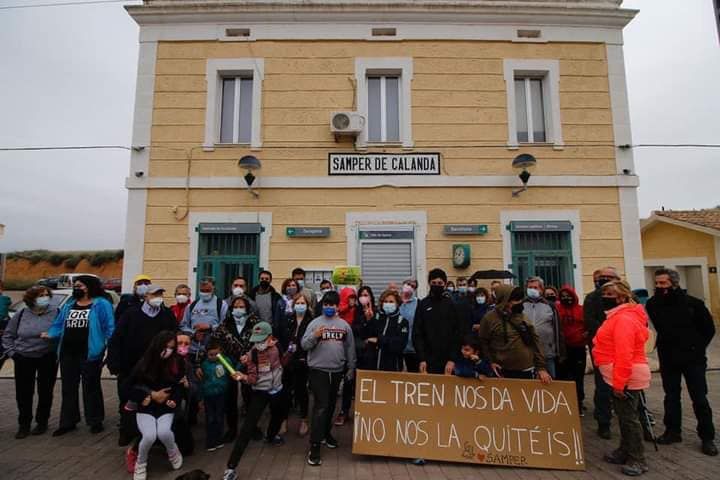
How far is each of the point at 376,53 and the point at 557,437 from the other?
8266mm

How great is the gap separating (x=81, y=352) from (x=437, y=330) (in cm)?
479

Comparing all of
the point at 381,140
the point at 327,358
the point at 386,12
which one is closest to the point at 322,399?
the point at 327,358

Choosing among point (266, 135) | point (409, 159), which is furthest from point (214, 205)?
point (409, 159)

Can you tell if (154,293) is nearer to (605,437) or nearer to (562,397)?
(562,397)

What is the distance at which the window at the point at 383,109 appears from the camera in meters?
8.77

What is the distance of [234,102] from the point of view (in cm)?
891

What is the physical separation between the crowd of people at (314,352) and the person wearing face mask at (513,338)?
0.04 ft

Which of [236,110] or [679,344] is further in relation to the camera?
[236,110]

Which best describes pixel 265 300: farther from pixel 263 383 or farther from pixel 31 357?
pixel 31 357

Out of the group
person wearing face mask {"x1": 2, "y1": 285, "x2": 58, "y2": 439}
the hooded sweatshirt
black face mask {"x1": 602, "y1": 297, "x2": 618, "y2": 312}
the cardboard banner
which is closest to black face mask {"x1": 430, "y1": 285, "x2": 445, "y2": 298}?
the hooded sweatshirt

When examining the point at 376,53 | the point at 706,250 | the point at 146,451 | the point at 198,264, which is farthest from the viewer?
the point at 706,250

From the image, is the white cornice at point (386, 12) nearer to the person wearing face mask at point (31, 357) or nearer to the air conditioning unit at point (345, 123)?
the air conditioning unit at point (345, 123)

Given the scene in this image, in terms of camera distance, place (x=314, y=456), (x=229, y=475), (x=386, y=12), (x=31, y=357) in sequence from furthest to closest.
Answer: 1. (x=386, y=12)
2. (x=31, y=357)
3. (x=314, y=456)
4. (x=229, y=475)

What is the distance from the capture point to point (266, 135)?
8570mm
